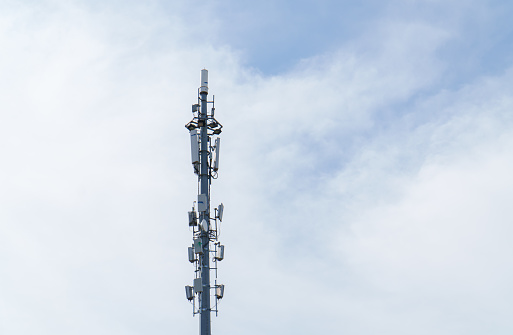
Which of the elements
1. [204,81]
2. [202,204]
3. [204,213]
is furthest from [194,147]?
[204,81]

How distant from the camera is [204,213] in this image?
33219mm

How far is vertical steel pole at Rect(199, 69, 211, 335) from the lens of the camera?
31.4 m

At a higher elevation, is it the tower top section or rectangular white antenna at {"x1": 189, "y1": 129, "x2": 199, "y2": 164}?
the tower top section

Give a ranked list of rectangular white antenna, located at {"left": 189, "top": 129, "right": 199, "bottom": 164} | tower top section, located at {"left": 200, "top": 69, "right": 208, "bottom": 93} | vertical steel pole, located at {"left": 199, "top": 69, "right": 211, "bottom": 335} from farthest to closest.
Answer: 1. tower top section, located at {"left": 200, "top": 69, "right": 208, "bottom": 93}
2. rectangular white antenna, located at {"left": 189, "top": 129, "right": 199, "bottom": 164}
3. vertical steel pole, located at {"left": 199, "top": 69, "right": 211, "bottom": 335}

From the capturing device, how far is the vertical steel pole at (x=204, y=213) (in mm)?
31375

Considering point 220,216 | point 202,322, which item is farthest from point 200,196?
point 202,322

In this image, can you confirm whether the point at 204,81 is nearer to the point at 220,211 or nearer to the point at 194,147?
the point at 194,147

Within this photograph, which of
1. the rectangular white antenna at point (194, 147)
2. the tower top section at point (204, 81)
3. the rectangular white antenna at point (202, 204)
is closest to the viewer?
the rectangular white antenna at point (202, 204)

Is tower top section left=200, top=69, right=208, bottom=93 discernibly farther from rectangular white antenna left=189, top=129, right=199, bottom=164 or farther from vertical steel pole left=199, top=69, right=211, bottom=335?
rectangular white antenna left=189, top=129, right=199, bottom=164

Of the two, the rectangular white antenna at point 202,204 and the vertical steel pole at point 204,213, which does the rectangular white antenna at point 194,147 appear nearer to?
the vertical steel pole at point 204,213

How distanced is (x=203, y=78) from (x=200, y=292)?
12.1m

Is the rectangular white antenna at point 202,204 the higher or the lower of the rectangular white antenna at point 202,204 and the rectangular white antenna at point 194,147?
the lower

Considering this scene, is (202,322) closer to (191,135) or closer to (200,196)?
(200,196)

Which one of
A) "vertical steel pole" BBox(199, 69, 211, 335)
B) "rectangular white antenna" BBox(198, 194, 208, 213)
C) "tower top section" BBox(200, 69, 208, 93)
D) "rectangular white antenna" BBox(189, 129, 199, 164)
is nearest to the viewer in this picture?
"vertical steel pole" BBox(199, 69, 211, 335)
